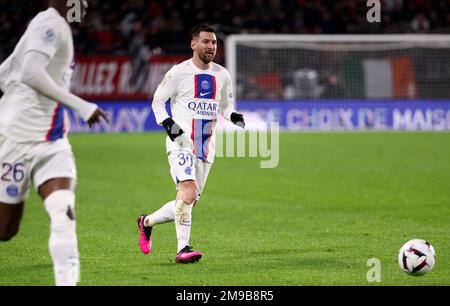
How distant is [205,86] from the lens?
8.98 m

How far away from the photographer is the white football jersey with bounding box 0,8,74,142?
6.17 m

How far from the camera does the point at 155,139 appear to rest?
86.3ft

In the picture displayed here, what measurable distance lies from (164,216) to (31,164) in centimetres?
286

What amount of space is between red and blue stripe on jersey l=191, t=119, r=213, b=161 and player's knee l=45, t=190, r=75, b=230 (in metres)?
2.83

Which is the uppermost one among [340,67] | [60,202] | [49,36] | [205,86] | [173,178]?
[340,67]

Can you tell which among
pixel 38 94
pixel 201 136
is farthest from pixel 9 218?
pixel 201 136

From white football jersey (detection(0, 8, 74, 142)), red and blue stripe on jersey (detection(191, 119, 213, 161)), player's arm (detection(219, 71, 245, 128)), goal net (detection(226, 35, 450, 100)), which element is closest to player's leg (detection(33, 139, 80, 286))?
white football jersey (detection(0, 8, 74, 142))

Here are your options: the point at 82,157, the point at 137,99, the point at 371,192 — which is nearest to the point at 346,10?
the point at 137,99

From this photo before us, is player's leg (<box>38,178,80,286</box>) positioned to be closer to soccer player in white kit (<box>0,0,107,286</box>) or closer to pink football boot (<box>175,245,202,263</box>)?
soccer player in white kit (<box>0,0,107,286</box>)

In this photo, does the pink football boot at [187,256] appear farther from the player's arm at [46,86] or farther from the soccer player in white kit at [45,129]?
the player's arm at [46,86]

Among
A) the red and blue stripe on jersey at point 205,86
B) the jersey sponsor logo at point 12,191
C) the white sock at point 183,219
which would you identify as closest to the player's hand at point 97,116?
the jersey sponsor logo at point 12,191

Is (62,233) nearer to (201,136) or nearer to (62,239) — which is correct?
(62,239)
